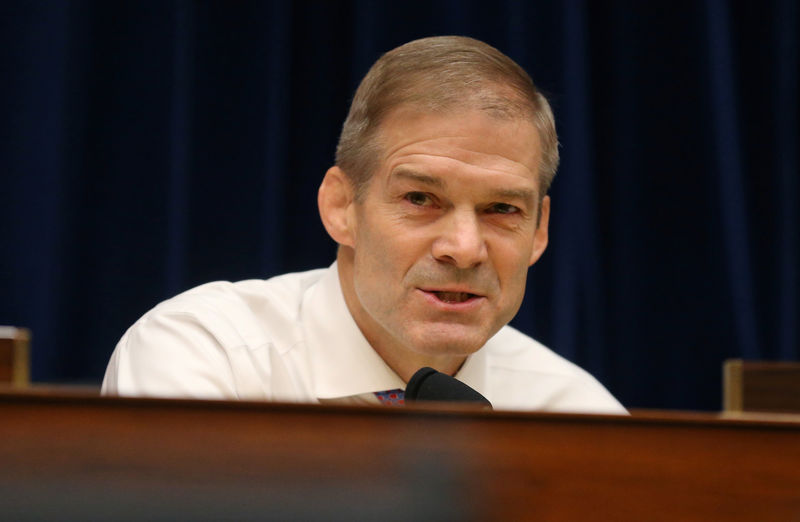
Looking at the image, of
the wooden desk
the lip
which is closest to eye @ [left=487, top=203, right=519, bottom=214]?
the lip

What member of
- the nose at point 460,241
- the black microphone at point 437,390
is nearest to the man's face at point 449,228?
the nose at point 460,241

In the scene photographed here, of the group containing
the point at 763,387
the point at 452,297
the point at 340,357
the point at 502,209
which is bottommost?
the point at 763,387

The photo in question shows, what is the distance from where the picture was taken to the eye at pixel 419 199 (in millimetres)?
1215

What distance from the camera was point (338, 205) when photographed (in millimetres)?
1380

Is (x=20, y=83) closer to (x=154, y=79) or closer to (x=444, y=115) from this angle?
(x=154, y=79)

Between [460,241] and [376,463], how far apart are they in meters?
0.75

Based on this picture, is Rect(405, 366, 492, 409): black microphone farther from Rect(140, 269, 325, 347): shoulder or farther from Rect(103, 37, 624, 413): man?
Rect(140, 269, 325, 347): shoulder

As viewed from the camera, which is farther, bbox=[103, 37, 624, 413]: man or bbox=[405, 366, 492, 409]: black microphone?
bbox=[103, 37, 624, 413]: man

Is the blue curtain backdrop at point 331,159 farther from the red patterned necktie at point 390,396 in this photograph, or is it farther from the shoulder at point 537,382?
the red patterned necktie at point 390,396

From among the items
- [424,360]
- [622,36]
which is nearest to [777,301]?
[622,36]

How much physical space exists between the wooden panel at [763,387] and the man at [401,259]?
713 millimetres

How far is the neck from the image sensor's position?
4.37 feet

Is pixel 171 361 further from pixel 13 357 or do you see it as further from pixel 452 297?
pixel 13 357

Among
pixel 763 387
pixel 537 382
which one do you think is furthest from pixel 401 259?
pixel 763 387
